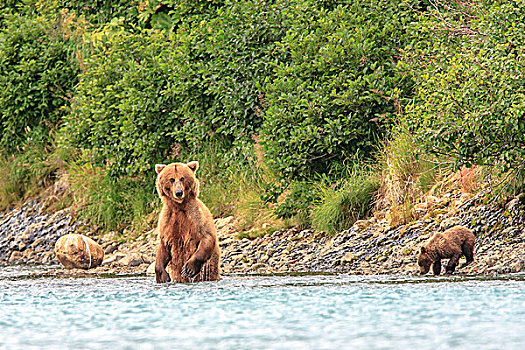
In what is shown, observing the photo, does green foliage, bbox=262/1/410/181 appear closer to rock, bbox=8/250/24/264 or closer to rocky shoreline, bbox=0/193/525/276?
rocky shoreline, bbox=0/193/525/276

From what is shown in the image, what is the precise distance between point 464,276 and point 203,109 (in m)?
5.66

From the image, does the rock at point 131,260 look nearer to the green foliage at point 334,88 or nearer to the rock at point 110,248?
the rock at point 110,248

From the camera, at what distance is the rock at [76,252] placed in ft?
34.2

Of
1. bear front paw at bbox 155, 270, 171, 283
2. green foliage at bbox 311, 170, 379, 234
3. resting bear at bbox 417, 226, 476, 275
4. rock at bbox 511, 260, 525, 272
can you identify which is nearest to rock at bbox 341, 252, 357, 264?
green foliage at bbox 311, 170, 379, 234

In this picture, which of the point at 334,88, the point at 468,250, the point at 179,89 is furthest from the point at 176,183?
the point at 179,89

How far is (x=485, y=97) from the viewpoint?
8.01m

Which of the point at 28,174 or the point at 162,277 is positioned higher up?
the point at 28,174

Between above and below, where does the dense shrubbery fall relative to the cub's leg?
above

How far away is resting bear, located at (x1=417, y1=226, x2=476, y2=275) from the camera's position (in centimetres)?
815

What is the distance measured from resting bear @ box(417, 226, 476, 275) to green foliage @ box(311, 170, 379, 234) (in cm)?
207

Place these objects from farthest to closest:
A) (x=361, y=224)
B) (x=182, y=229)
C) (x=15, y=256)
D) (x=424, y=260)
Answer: (x=15, y=256)
(x=361, y=224)
(x=424, y=260)
(x=182, y=229)

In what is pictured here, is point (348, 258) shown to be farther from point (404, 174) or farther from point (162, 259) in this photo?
point (162, 259)

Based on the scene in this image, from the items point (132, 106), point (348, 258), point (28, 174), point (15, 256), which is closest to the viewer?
point (348, 258)

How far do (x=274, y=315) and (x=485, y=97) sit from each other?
3.63 meters
